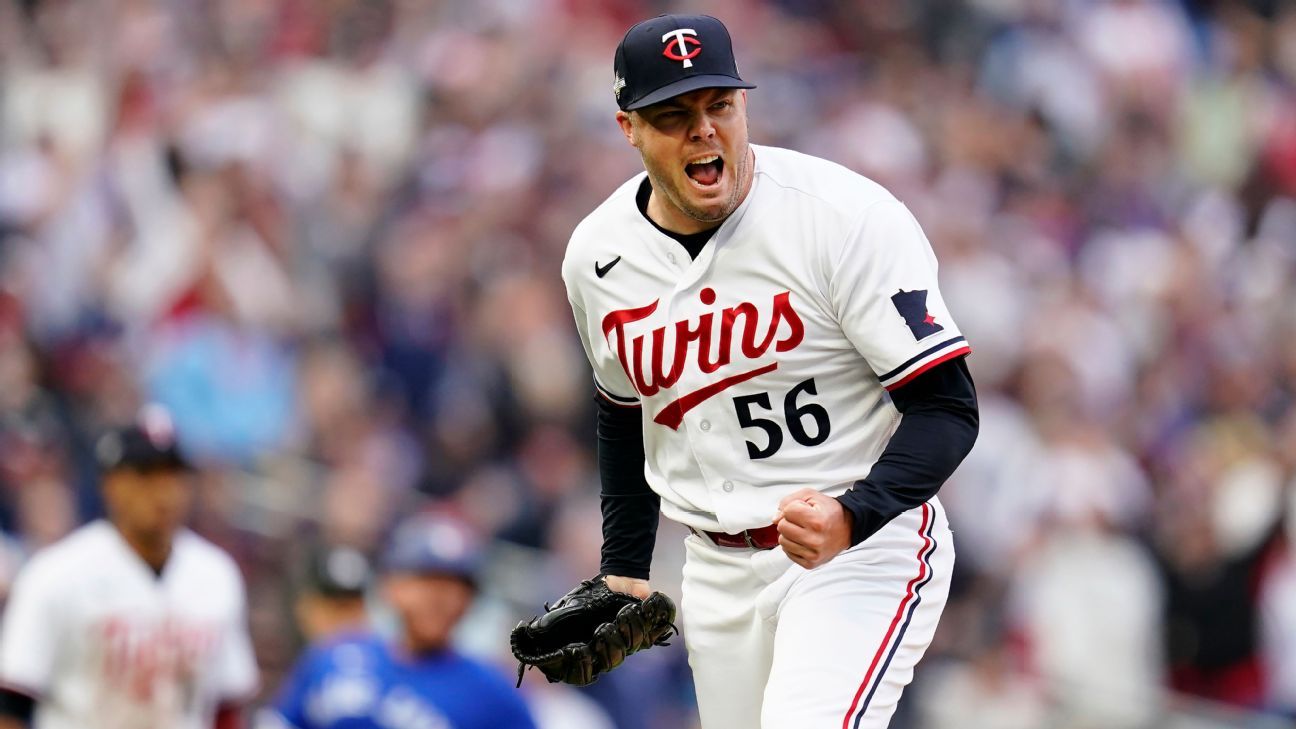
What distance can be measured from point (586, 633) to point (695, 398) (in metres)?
0.60

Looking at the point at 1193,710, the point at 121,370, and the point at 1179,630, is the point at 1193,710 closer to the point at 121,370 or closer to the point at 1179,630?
the point at 1179,630

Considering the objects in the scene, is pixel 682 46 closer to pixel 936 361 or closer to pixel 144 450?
pixel 936 361

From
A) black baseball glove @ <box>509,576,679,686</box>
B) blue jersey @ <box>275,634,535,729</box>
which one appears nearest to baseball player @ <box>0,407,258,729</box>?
blue jersey @ <box>275,634,535,729</box>

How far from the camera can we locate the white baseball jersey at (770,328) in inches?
160

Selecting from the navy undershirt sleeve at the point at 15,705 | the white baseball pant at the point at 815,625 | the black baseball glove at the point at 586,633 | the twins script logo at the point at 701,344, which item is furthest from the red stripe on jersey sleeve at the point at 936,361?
the navy undershirt sleeve at the point at 15,705

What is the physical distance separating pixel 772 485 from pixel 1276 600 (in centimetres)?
566

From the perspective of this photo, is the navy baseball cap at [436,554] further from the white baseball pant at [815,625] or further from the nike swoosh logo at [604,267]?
the nike swoosh logo at [604,267]

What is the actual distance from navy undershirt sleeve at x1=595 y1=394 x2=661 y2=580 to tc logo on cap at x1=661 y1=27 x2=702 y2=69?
3.01 ft

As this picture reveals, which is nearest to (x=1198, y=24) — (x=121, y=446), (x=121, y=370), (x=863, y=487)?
(x=121, y=370)

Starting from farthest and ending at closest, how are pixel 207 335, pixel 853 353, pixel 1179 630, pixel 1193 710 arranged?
1. pixel 207 335
2. pixel 1179 630
3. pixel 1193 710
4. pixel 853 353

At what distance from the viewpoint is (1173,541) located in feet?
31.7

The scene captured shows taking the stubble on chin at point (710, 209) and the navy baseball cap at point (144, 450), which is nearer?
the stubble on chin at point (710, 209)

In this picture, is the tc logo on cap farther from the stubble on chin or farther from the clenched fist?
the clenched fist

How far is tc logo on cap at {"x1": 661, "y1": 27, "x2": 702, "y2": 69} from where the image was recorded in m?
4.04
